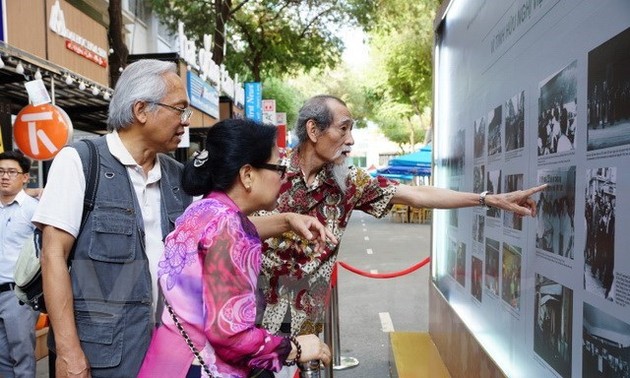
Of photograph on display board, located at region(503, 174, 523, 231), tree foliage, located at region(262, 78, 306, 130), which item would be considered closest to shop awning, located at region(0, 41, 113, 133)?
photograph on display board, located at region(503, 174, 523, 231)

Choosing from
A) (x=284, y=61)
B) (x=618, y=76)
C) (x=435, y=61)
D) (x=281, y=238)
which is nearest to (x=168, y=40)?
(x=284, y=61)

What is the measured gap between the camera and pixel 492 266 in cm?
265

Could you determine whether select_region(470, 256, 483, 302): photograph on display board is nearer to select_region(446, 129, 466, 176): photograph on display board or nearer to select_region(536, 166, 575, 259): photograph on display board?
select_region(446, 129, 466, 176): photograph on display board

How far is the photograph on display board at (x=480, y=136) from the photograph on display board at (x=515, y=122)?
38 cm

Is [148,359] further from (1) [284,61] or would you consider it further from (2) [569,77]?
(1) [284,61]

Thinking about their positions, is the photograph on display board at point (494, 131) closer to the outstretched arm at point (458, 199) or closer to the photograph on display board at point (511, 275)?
the outstretched arm at point (458, 199)

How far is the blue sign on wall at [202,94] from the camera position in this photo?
1158cm

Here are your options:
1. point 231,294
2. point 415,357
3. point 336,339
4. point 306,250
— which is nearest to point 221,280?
point 231,294

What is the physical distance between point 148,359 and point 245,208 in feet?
1.67

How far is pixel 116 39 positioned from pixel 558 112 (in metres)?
8.42

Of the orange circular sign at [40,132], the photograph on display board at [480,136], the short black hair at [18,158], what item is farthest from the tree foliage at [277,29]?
the photograph on display board at [480,136]

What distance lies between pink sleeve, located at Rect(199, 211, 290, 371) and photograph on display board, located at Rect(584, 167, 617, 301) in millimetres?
897

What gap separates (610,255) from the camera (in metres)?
1.46

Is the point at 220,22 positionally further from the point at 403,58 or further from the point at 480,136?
the point at 480,136
